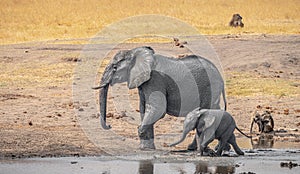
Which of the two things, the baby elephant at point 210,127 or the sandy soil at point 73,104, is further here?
the sandy soil at point 73,104

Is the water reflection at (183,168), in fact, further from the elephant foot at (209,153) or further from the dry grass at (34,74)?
the dry grass at (34,74)

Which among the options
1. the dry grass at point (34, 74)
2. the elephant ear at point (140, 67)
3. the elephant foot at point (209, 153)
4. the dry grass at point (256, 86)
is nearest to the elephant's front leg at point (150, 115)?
the elephant ear at point (140, 67)

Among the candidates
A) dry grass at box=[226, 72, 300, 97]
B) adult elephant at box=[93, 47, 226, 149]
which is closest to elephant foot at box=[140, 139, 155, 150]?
adult elephant at box=[93, 47, 226, 149]

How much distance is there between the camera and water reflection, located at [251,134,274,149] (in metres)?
16.8

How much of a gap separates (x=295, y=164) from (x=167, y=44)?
64.2ft

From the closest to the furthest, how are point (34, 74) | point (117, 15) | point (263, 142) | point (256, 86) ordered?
1. point (263, 142)
2. point (256, 86)
3. point (34, 74)
4. point (117, 15)

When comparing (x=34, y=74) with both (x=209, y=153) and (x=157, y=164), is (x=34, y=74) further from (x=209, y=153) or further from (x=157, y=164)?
(x=157, y=164)

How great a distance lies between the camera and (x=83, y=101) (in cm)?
2283

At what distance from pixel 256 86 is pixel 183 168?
1117 cm

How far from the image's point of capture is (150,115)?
52.2 ft

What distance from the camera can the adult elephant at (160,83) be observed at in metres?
16.0

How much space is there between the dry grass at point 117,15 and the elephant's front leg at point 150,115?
22717 millimetres

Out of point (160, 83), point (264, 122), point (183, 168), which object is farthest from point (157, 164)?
point (264, 122)

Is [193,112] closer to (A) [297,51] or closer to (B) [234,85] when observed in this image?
(B) [234,85]
